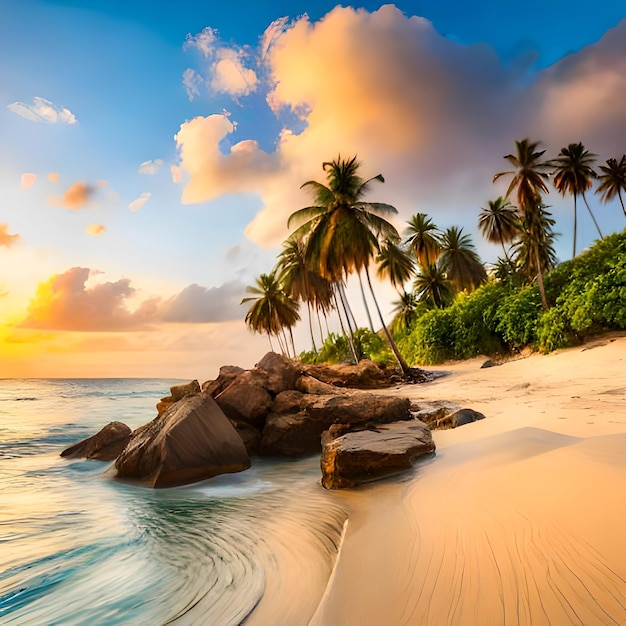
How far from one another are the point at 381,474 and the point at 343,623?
2.53 meters

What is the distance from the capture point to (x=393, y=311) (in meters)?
36.4

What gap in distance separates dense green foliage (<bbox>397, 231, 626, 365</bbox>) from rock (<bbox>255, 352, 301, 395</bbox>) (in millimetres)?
11706

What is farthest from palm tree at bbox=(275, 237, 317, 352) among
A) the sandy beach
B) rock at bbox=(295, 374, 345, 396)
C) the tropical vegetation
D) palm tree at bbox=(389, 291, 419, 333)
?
the sandy beach

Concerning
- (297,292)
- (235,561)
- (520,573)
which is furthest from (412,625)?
(297,292)

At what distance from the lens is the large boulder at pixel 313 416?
6.24 metres

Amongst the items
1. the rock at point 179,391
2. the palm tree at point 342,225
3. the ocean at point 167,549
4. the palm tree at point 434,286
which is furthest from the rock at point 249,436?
the palm tree at point 434,286

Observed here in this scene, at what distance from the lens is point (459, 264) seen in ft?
113

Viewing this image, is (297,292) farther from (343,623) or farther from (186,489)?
(343,623)

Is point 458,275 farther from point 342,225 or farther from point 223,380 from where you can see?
point 223,380

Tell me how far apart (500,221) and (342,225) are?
850 inches

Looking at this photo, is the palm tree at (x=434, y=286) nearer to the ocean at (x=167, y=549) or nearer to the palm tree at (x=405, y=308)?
the palm tree at (x=405, y=308)

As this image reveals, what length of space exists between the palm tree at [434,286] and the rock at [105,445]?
28.1 metres

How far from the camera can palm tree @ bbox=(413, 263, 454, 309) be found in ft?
108

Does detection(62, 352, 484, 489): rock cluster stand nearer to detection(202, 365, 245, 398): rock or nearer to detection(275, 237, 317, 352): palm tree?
detection(202, 365, 245, 398): rock
